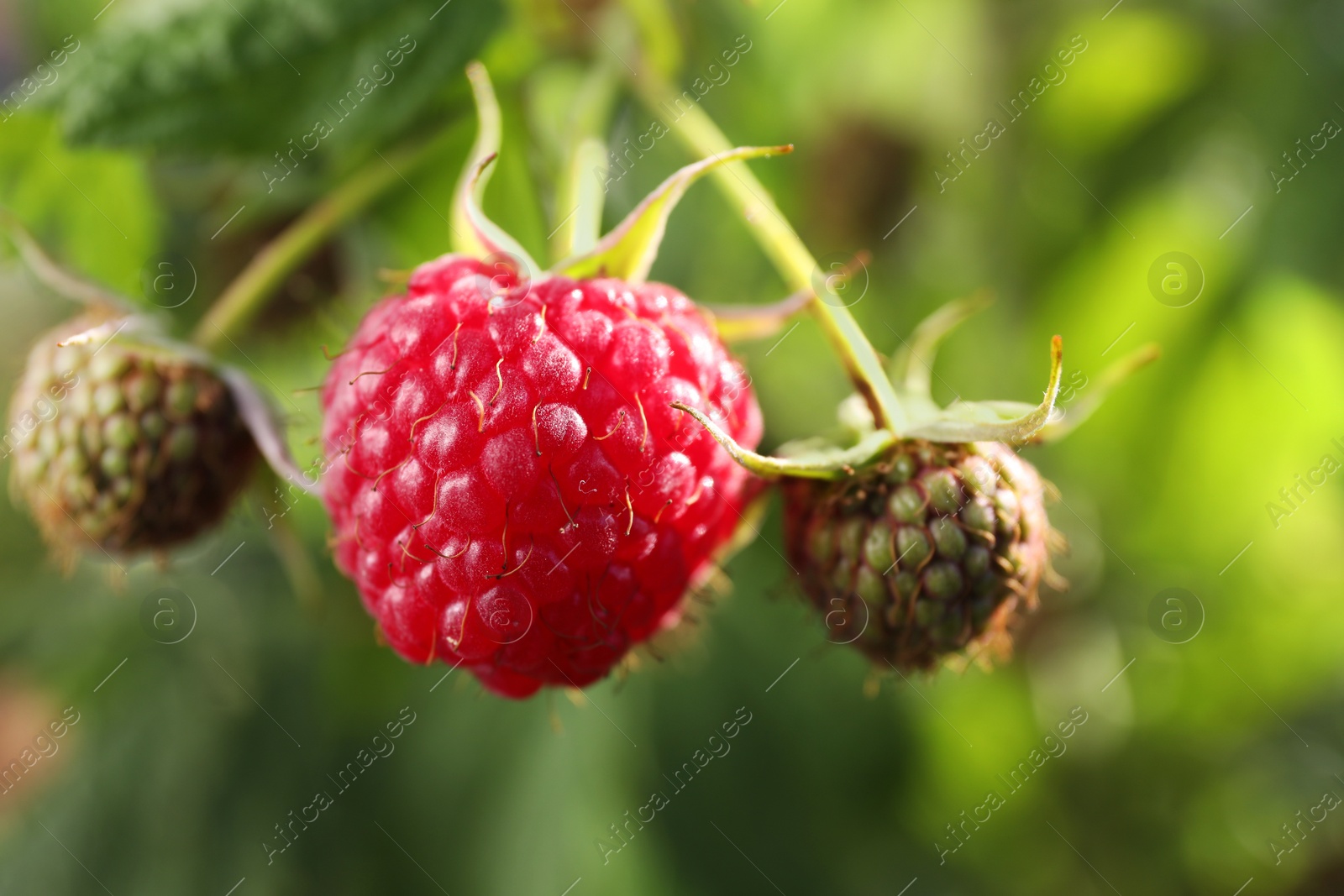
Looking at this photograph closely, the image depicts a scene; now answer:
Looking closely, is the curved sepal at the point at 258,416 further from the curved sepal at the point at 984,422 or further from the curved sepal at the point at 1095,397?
the curved sepal at the point at 1095,397

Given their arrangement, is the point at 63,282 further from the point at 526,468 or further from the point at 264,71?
the point at 526,468

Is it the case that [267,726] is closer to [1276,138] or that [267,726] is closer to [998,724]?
[998,724]

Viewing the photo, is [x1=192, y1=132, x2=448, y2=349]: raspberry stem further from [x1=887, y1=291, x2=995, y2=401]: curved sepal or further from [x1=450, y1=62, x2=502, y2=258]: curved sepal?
[x1=887, y1=291, x2=995, y2=401]: curved sepal

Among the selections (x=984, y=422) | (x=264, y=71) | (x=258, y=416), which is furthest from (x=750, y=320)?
(x=264, y=71)

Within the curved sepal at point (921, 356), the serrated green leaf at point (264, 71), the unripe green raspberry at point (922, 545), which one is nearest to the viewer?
the unripe green raspberry at point (922, 545)

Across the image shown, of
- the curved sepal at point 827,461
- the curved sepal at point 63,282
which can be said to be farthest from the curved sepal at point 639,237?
the curved sepal at point 63,282
